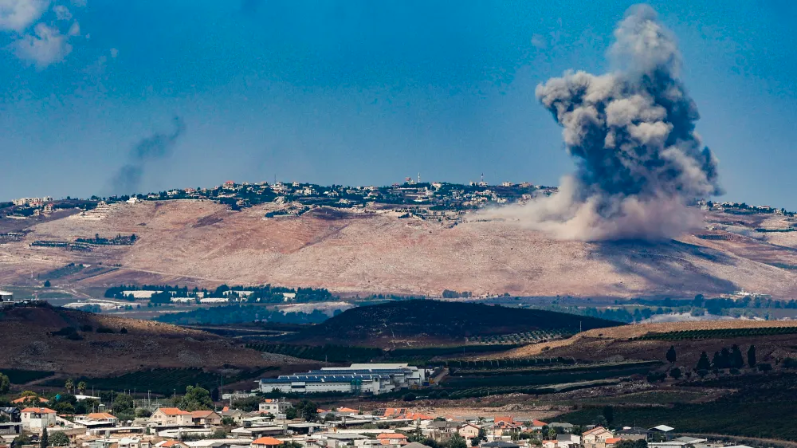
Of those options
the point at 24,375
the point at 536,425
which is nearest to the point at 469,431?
the point at 536,425

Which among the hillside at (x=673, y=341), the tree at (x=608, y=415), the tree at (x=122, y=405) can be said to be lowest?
the tree at (x=608, y=415)

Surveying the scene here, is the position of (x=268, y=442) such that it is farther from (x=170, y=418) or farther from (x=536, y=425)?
(x=536, y=425)

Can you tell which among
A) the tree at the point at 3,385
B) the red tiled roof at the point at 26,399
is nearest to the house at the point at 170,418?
the red tiled roof at the point at 26,399

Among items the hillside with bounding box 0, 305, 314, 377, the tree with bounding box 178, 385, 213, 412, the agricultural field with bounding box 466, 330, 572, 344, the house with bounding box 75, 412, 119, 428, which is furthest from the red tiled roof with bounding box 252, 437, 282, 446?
the agricultural field with bounding box 466, 330, 572, 344

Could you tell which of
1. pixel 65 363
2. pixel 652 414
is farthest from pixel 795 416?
pixel 65 363

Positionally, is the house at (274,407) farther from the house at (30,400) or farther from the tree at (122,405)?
the house at (30,400)

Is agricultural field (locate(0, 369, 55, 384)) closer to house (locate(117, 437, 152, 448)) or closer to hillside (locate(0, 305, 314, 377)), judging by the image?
hillside (locate(0, 305, 314, 377))
